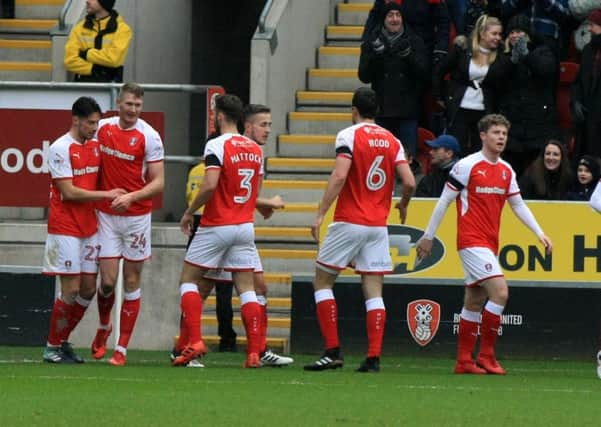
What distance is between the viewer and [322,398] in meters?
11.3

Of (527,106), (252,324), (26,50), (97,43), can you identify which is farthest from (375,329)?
(26,50)

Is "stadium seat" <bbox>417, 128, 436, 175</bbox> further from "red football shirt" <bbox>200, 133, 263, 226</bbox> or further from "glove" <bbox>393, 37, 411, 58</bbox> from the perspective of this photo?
"red football shirt" <bbox>200, 133, 263, 226</bbox>

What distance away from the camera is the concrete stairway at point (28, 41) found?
2062 centimetres

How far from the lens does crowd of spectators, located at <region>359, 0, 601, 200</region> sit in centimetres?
1741

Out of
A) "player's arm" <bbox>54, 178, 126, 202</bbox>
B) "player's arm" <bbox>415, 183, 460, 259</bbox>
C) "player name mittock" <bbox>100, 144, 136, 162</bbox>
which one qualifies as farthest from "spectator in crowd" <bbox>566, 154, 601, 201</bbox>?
"player's arm" <bbox>54, 178, 126, 202</bbox>

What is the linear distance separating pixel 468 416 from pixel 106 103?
27.1 ft

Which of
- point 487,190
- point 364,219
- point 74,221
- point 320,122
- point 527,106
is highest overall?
point 527,106

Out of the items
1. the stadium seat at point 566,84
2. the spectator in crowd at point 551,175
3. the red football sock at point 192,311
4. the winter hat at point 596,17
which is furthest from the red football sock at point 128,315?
the stadium seat at point 566,84

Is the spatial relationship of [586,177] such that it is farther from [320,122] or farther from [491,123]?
[320,122]

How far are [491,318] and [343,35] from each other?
24.9ft

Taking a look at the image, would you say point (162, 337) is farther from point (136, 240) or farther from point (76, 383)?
point (76, 383)

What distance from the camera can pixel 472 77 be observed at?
59.4 ft

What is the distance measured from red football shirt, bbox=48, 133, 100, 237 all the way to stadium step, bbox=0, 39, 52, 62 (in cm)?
693

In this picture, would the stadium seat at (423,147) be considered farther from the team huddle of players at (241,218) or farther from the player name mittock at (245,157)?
the player name mittock at (245,157)
